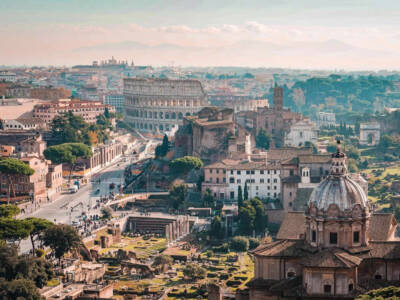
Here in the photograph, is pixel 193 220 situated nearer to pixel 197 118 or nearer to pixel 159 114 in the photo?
pixel 197 118

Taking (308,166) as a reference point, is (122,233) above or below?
below

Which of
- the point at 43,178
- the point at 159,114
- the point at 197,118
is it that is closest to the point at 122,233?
the point at 43,178

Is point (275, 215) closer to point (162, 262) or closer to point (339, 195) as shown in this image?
point (162, 262)

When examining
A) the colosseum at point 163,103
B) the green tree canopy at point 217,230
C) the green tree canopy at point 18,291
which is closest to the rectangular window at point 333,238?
the green tree canopy at point 18,291

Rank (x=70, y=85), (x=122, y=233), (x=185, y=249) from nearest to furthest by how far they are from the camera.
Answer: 1. (x=185, y=249)
2. (x=122, y=233)
3. (x=70, y=85)

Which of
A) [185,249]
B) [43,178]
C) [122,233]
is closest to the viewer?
[185,249]

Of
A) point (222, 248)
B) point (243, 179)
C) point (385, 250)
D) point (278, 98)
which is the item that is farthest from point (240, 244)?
point (278, 98)

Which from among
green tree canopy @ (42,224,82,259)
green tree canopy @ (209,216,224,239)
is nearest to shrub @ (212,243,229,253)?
green tree canopy @ (209,216,224,239)
